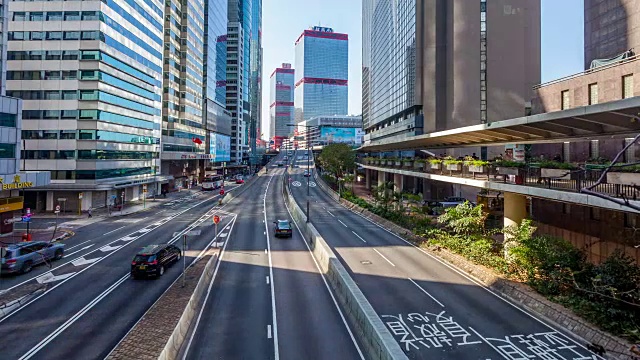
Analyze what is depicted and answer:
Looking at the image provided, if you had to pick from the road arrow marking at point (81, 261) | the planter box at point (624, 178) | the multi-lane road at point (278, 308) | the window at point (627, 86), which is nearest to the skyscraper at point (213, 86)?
the multi-lane road at point (278, 308)

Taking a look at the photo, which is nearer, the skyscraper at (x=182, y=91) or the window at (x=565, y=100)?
the window at (x=565, y=100)

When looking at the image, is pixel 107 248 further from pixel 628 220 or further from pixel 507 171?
pixel 628 220

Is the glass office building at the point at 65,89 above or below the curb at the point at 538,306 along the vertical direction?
above

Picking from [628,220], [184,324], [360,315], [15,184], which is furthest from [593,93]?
[15,184]

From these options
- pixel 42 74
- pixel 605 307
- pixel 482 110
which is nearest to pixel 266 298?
pixel 605 307

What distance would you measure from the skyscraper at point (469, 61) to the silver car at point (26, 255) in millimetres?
56947

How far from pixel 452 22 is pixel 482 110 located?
1558cm

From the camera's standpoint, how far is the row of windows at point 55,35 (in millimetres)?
A: 48750

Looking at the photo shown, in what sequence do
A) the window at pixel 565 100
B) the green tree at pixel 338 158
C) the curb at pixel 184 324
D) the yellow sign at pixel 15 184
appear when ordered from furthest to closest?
1. the green tree at pixel 338 158
2. the window at pixel 565 100
3. the yellow sign at pixel 15 184
4. the curb at pixel 184 324

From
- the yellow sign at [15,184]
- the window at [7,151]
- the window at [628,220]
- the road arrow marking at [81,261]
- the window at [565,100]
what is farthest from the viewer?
the window at [7,151]

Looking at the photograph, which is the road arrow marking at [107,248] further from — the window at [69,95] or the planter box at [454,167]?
the planter box at [454,167]

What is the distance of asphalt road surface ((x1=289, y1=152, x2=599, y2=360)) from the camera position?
1452cm

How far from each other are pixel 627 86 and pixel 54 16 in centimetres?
6236

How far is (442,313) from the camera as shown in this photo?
17969 mm
